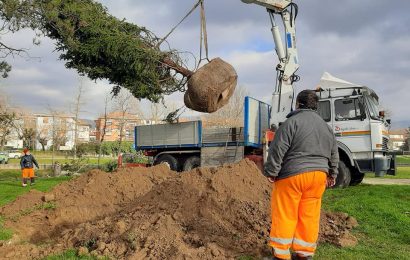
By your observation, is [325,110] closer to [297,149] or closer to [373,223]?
[373,223]

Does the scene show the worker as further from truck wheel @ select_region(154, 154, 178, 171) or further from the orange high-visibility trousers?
truck wheel @ select_region(154, 154, 178, 171)

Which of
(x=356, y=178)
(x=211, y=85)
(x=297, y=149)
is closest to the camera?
(x=297, y=149)

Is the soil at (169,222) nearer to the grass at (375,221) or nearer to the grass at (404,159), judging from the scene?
the grass at (375,221)

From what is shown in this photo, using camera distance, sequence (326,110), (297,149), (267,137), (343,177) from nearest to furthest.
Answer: (297,149) < (343,177) < (326,110) < (267,137)

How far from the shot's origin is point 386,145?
12.6 meters

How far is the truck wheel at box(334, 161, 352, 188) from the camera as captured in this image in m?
12.1

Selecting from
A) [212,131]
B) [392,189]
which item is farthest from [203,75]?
[212,131]

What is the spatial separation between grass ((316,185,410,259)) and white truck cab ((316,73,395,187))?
5.36 ft

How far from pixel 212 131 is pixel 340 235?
9891 mm

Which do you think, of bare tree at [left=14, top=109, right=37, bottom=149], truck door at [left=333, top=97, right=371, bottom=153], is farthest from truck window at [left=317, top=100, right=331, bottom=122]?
bare tree at [left=14, top=109, right=37, bottom=149]

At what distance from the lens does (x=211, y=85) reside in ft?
25.6

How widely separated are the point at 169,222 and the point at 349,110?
26.7 ft

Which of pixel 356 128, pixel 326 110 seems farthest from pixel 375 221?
pixel 326 110

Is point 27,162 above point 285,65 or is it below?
below
